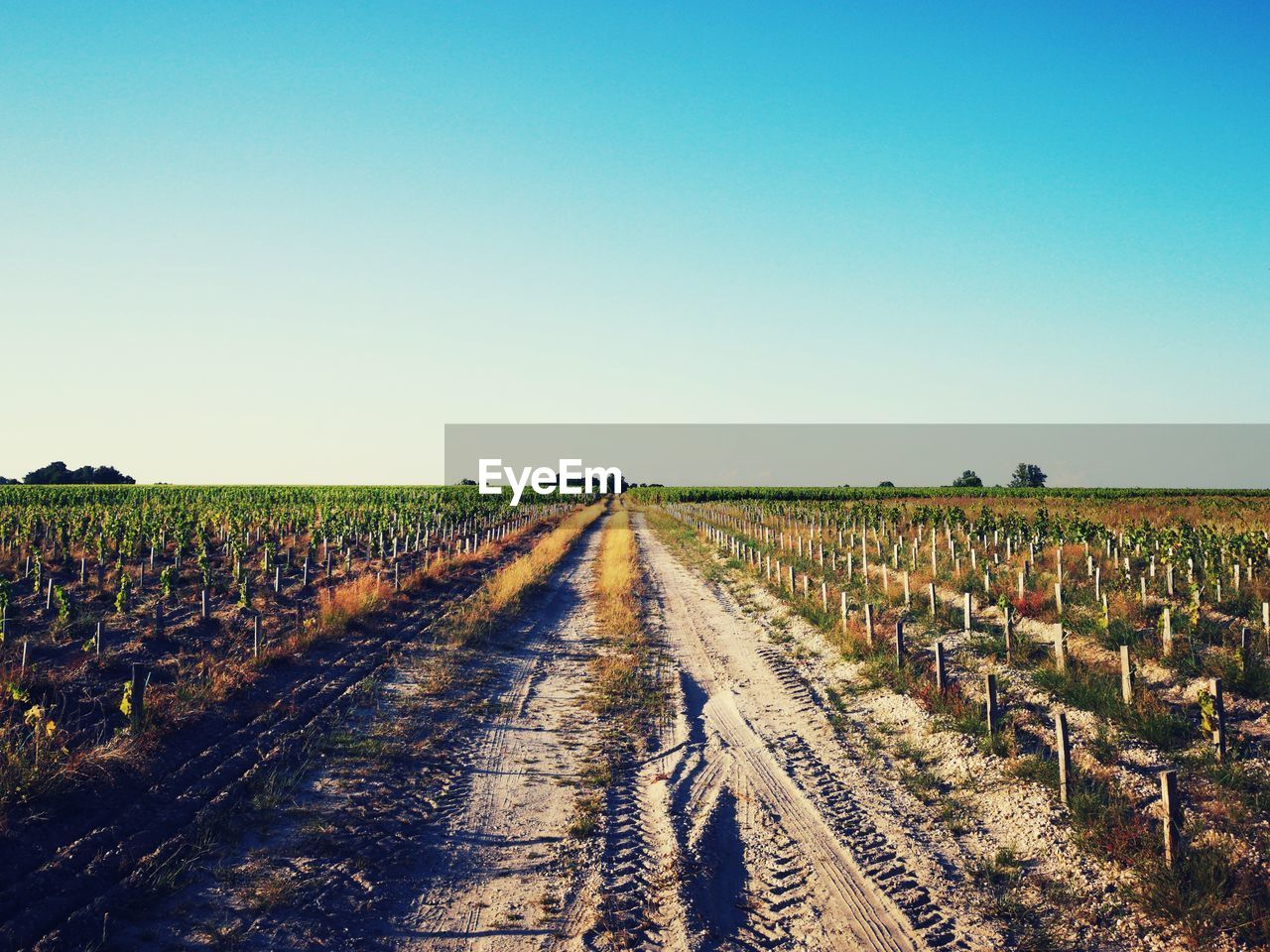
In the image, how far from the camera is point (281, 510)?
134 ft

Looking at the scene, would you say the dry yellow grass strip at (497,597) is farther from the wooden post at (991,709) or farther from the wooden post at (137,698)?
the wooden post at (991,709)

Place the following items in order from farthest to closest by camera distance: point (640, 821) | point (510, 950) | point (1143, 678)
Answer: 1. point (1143, 678)
2. point (640, 821)
3. point (510, 950)

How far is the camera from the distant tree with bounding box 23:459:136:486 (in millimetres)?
106312

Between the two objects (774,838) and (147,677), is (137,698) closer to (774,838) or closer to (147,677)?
(147,677)

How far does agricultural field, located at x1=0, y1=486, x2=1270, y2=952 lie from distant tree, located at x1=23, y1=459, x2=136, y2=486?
114387 millimetres

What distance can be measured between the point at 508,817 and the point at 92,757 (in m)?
4.46

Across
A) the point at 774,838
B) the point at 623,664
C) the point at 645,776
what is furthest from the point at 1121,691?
the point at 623,664

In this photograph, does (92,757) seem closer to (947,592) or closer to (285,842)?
(285,842)

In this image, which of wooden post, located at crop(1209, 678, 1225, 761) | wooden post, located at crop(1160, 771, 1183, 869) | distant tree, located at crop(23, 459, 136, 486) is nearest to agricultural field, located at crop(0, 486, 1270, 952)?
wooden post, located at crop(1160, 771, 1183, 869)

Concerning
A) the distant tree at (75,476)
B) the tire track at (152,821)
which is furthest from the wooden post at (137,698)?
the distant tree at (75,476)

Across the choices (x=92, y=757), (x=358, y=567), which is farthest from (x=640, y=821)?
(x=358, y=567)

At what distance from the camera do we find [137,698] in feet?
28.1

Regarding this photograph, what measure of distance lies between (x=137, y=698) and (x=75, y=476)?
427ft

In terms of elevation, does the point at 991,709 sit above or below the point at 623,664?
above
